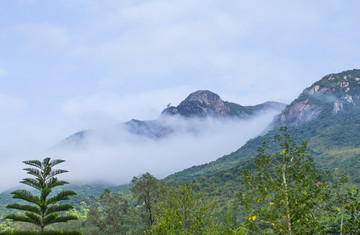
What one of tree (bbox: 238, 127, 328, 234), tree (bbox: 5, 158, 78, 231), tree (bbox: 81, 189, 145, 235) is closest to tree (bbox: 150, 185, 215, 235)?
tree (bbox: 238, 127, 328, 234)

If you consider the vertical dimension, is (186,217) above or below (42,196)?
below

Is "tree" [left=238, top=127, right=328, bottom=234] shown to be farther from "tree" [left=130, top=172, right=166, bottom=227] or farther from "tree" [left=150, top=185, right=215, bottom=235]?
"tree" [left=130, top=172, right=166, bottom=227]

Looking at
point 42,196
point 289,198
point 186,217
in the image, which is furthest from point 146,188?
point 289,198

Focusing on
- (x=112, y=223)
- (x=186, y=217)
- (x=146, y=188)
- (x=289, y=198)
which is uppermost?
(x=289, y=198)

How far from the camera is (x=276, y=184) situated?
920 centimetres

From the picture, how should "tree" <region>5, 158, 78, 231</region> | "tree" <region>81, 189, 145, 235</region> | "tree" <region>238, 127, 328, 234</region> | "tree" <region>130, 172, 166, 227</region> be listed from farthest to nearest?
1. "tree" <region>130, 172, 166, 227</region>
2. "tree" <region>81, 189, 145, 235</region>
3. "tree" <region>5, 158, 78, 231</region>
4. "tree" <region>238, 127, 328, 234</region>

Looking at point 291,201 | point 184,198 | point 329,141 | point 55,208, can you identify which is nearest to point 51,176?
point 55,208

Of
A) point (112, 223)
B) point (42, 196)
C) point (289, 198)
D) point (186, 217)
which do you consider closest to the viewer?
point (289, 198)

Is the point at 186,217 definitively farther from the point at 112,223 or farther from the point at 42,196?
the point at 112,223

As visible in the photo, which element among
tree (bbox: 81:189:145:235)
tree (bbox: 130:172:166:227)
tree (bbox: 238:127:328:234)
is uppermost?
tree (bbox: 238:127:328:234)

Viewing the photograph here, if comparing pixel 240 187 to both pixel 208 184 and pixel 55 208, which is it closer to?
pixel 208 184

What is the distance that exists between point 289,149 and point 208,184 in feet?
369

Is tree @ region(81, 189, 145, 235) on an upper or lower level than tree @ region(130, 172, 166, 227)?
lower

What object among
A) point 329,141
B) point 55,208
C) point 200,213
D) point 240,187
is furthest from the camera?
point 329,141
